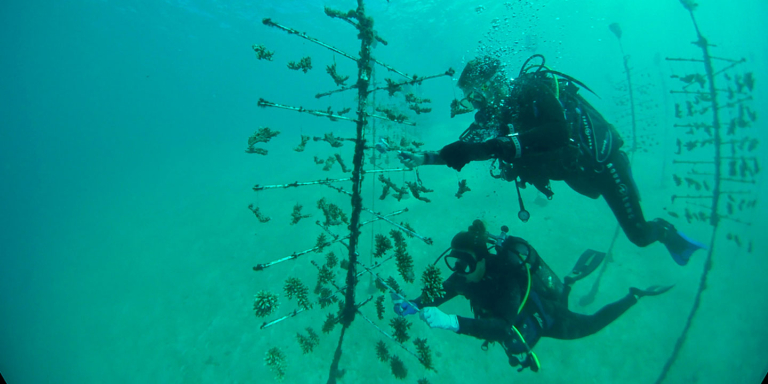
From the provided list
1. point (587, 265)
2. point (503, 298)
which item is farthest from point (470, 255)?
point (587, 265)

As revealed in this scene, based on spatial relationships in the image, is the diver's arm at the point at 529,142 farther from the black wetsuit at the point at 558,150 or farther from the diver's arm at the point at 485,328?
the diver's arm at the point at 485,328

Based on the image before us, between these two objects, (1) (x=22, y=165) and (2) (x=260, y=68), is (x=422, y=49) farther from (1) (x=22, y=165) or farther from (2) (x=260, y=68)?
(1) (x=22, y=165)

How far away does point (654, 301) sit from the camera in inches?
435

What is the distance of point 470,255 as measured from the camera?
14.5 ft

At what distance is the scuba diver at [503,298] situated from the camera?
426 cm

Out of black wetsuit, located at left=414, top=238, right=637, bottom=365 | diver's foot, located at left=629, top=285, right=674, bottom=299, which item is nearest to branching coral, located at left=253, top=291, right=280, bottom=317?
black wetsuit, located at left=414, top=238, right=637, bottom=365

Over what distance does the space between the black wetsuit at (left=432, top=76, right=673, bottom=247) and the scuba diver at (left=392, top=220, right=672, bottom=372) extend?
1162 millimetres

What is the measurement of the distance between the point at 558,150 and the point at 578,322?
12.8 ft

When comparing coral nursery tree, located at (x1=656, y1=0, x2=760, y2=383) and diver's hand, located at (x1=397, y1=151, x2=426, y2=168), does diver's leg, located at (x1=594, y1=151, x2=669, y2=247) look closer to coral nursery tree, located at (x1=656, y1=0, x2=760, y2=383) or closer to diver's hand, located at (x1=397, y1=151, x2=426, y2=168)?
diver's hand, located at (x1=397, y1=151, x2=426, y2=168)

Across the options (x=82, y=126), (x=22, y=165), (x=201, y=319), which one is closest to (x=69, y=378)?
(x=201, y=319)

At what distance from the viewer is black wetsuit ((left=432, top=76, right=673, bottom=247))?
3.23m

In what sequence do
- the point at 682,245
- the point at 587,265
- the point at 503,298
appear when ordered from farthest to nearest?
the point at 587,265
the point at 682,245
the point at 503,298

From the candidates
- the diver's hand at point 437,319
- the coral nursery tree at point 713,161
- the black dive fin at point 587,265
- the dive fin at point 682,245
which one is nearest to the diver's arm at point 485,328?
the diver's hand at point 437,319

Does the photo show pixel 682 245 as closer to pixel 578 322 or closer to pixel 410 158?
pixel 578 322
